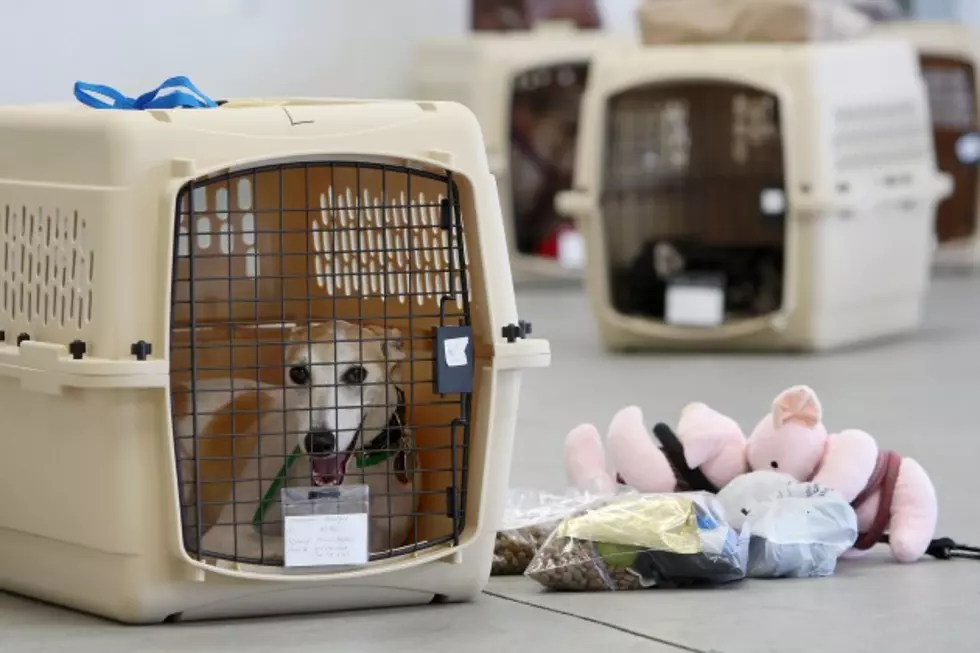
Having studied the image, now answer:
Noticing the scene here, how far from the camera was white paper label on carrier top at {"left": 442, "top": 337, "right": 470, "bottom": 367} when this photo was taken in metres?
1.93

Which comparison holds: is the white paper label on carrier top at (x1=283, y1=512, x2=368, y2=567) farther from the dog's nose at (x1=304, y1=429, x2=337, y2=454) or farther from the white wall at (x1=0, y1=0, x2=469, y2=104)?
the white wall at (x1=0, y1=0, x2=469, y2=104)

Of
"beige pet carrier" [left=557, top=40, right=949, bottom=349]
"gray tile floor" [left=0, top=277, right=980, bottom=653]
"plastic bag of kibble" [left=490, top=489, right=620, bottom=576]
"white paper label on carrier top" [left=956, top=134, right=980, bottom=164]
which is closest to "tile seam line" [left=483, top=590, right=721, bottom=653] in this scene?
"gray tile floor" [left=0, top=277, right=980, bottom=653]

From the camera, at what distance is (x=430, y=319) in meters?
2.11

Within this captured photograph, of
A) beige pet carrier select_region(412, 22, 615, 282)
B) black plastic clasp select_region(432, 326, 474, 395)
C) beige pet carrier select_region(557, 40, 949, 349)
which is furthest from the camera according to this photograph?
beige pet carrier select_region(412, 22, 615, 282)

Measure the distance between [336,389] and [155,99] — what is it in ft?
1.25

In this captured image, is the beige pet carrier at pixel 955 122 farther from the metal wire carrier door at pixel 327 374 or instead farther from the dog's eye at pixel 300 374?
the dog's eye at pixel 300 374

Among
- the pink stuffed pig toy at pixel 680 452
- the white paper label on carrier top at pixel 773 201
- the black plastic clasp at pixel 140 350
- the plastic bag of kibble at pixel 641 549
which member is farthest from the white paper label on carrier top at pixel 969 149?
the black plastic clasp at pixel 140 350

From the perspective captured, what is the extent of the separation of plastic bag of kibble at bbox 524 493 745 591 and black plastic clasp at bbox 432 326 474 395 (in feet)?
0.70

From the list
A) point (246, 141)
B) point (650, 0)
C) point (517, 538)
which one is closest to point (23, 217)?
point (246, 141)

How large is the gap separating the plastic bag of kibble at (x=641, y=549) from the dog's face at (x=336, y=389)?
24cm

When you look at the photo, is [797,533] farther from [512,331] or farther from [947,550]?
[512,331]

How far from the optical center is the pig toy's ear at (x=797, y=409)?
7.29 ft

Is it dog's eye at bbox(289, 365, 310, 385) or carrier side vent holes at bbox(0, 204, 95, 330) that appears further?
dog's eye at bbox(289, 365, 310, 385)

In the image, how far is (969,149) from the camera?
18.6 ft
